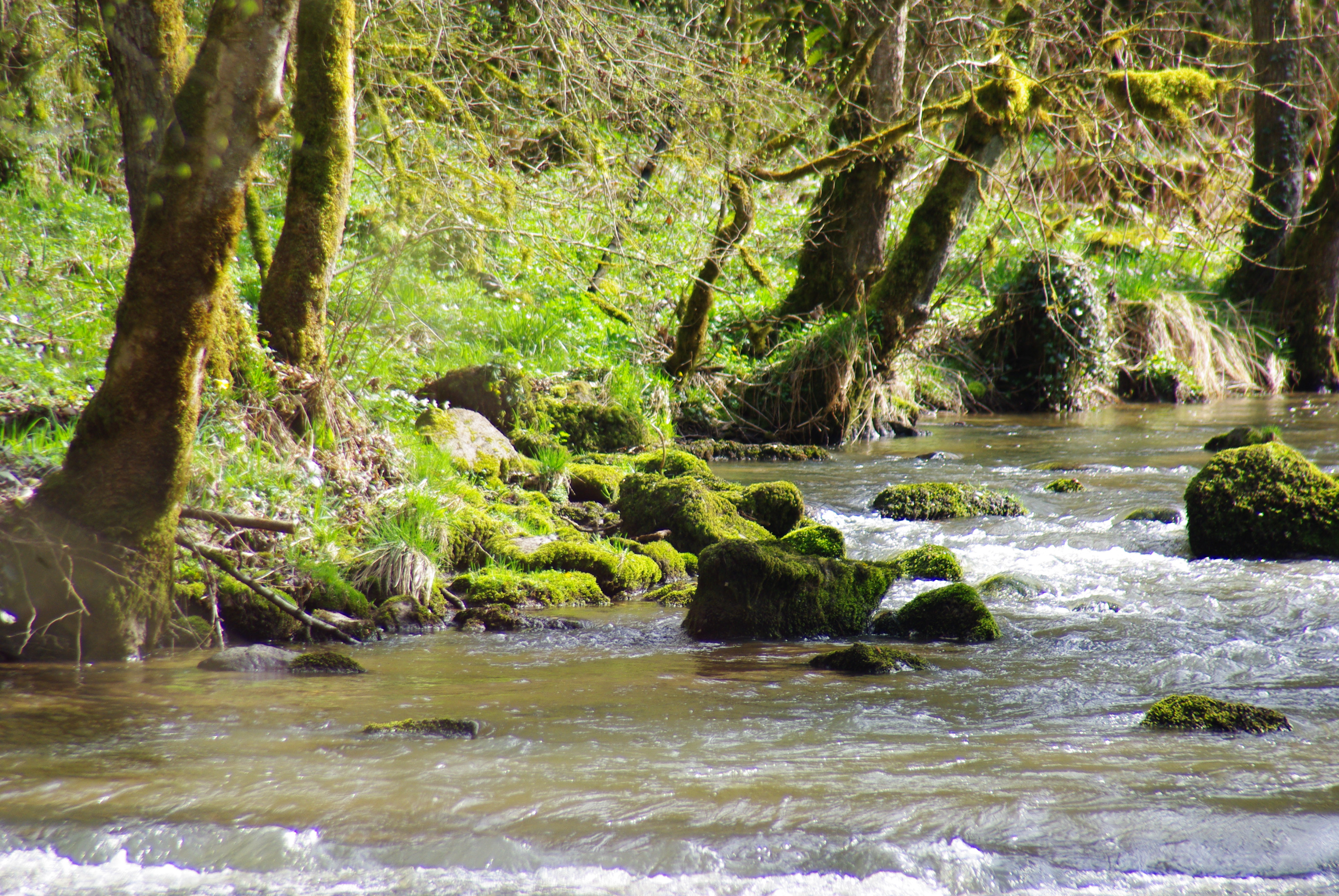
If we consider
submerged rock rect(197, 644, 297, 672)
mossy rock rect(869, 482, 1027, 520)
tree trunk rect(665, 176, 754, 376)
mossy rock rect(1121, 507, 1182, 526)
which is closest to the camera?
submerged rock rect(197, 644, 297, 672)

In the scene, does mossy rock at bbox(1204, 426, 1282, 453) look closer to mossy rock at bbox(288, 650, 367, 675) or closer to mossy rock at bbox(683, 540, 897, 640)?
mossy rock at bbox(683, 540, 897, 640)

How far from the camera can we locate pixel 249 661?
4.09 metres

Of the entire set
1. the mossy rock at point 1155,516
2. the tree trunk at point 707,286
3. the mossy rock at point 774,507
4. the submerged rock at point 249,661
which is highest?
the tree trunk at point 707,286

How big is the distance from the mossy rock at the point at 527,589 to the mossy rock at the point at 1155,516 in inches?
162

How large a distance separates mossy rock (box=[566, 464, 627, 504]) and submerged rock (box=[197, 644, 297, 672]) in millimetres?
4066

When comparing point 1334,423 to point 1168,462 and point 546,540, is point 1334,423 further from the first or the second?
point 546,540

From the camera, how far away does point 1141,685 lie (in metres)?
3.92

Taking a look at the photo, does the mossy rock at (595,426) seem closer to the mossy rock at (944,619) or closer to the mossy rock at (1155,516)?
the mossy rock at (1155,516)

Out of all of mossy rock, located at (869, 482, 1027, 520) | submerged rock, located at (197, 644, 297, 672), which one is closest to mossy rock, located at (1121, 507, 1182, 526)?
A: mossy rock, located at (869, 482, 1027, 520)

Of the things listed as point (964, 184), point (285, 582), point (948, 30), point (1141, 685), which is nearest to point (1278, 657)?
point (1141, 685)

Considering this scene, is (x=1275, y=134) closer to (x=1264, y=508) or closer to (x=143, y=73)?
(x=1264, y=508)

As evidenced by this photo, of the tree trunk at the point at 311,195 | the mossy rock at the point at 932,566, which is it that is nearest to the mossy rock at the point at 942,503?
the mossy rock at the point at 932,566

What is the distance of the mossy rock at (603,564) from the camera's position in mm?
6039

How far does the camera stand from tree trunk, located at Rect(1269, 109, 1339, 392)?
16.4m
